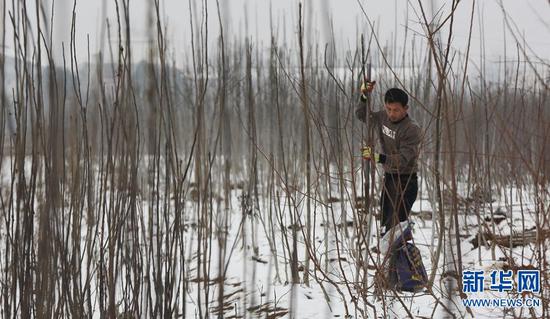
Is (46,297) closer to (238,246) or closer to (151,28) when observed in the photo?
(151,28)

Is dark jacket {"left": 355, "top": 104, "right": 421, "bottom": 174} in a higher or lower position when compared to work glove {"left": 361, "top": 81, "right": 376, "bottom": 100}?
lower

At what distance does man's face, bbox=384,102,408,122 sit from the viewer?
2516 mm

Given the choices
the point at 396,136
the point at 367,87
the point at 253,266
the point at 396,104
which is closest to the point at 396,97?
the point at 396,104

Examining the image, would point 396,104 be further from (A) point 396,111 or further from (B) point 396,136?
(B) point 396,136

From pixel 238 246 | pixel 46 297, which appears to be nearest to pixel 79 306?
pixel 46 297

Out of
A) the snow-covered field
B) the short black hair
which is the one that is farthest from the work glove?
the short black hair

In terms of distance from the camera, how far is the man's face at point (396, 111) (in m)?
2.52

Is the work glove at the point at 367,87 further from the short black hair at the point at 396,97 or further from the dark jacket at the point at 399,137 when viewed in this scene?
the short black hair at the point at 396,97

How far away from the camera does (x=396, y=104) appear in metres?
2.51

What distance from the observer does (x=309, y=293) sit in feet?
9.89

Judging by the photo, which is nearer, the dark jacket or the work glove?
the work glove

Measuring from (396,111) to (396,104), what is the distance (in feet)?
0.15

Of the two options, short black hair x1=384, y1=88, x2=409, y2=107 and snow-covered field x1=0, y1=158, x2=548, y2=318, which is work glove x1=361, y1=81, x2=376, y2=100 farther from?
short black hair x1=384, y1=88, x2=409, y2=107

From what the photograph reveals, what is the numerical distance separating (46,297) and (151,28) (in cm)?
72
